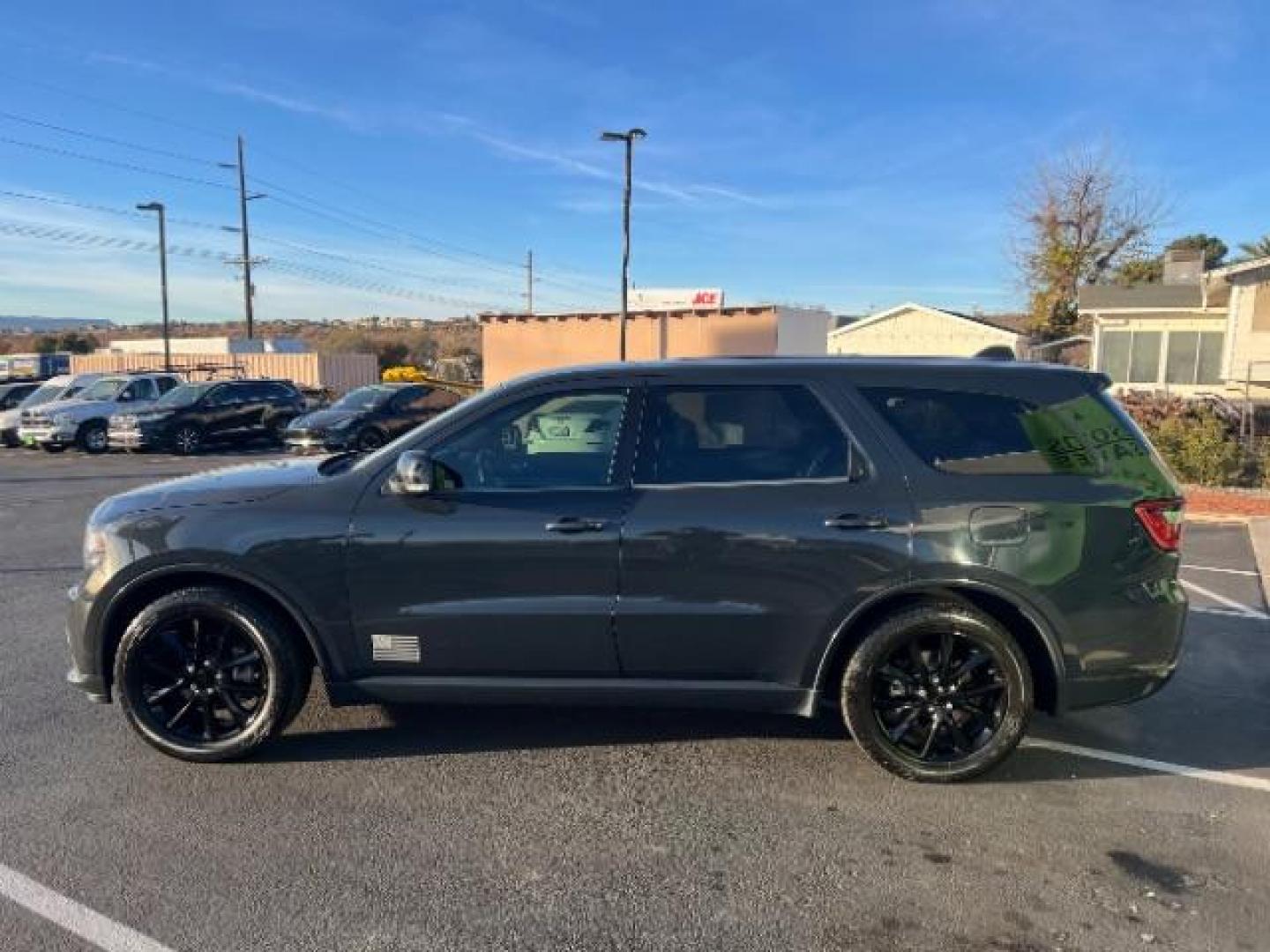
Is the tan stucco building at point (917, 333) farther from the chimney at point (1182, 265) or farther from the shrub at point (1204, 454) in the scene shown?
the shrub at point (1204, 454)

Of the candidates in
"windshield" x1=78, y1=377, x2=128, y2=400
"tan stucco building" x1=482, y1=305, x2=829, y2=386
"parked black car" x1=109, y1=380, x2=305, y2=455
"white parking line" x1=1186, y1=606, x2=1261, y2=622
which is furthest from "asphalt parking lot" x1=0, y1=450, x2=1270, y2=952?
"tan stucco building" x1=482, y1=305, x2=829, y2=386

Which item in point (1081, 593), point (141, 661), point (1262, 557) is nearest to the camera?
point (1081, 593)

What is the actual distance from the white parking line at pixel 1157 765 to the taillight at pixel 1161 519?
3.34ft

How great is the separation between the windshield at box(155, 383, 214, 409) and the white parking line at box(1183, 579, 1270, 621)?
19.6m

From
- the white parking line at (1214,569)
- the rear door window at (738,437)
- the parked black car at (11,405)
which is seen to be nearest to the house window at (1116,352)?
the white parking line at (1214,569)

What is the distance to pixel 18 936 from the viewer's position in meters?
2.80

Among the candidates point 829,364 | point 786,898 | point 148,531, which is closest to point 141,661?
point 148,531

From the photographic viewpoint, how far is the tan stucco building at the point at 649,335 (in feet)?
113

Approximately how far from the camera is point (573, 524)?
375cm

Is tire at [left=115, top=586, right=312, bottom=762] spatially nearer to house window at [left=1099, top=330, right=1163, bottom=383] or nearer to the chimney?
house window at [left=1099, top=330, right=1163, bottom=383]

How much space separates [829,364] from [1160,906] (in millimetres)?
2291

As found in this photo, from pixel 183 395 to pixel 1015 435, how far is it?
68.1 ft

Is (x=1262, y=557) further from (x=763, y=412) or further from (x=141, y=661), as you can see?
(x=141, y=661)

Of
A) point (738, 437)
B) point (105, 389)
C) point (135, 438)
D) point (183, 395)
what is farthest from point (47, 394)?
point (738, 437)
